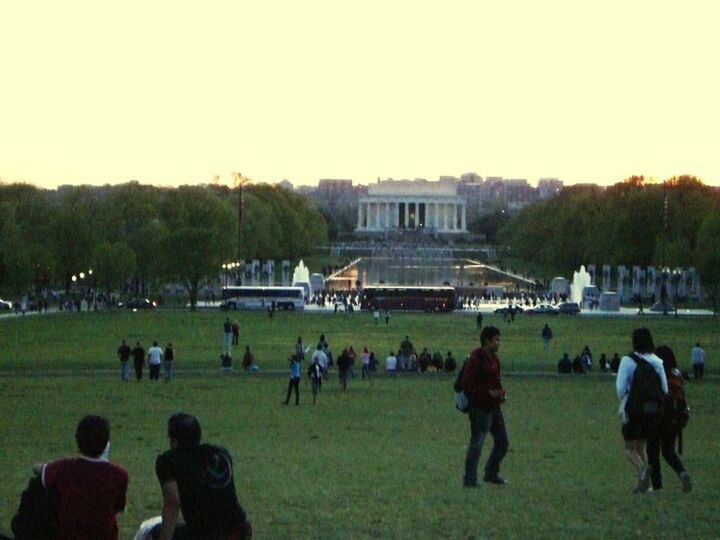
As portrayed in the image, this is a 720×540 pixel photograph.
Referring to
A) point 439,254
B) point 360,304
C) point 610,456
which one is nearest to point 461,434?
point 610,456

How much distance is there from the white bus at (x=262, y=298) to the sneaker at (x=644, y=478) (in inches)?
2595

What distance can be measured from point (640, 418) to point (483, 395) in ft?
3.89

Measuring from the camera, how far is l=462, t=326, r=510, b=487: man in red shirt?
41.2 feet

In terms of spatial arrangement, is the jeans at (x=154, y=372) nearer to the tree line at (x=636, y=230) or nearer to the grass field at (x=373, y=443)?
the grass field at (x=373, y=443)

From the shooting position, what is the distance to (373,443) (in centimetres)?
1962

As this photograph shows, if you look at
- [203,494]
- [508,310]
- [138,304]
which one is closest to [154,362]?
[203,494]

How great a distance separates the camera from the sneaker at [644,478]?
484 inches

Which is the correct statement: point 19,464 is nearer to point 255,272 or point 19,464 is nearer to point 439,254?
point 255,272

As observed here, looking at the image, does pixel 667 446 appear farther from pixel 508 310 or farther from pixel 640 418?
pixel 508 310

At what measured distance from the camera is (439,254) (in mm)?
145375

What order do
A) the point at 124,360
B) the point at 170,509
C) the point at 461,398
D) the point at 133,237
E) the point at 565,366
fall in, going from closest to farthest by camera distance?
the point at 170,509 < the point at 461,398 < the point at 124,360 < the point at 565,366 < the point at 133,237

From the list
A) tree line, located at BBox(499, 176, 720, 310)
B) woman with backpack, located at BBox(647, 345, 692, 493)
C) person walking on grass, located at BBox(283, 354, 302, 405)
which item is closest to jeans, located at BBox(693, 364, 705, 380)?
person walking on grass, located at BBox(283, 354, 302, 405)

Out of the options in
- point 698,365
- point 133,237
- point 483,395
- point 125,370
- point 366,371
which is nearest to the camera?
point 483,395

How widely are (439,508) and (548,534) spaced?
4.46 ft
